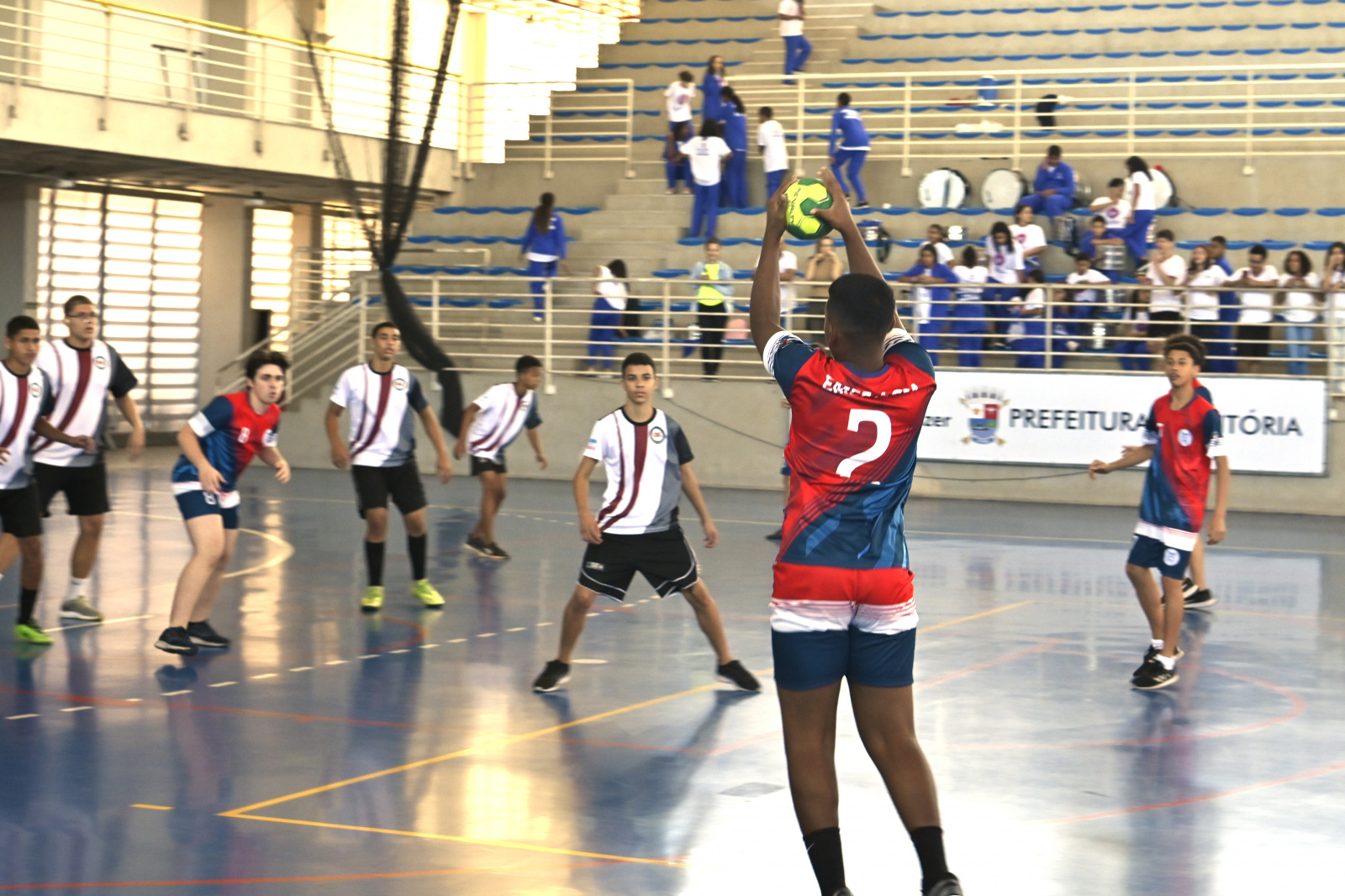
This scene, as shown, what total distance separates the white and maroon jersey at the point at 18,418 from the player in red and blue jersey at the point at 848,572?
610 cm

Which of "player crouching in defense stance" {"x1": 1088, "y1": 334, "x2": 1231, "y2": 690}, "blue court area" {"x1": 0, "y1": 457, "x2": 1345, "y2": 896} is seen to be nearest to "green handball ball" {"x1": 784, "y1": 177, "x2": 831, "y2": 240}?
"blue court area" {"x1": 0, "y1": 457, "x2": 1345, "y2": 896}

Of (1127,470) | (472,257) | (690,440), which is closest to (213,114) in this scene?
(472,257)

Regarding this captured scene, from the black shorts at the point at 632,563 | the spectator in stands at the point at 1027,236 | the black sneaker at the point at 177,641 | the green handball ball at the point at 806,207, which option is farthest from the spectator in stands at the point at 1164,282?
the green handball ball at the point at 806,207

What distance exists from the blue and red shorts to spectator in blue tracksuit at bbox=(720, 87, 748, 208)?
1995 cm

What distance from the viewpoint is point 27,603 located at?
9555mm

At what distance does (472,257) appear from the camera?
2470cm

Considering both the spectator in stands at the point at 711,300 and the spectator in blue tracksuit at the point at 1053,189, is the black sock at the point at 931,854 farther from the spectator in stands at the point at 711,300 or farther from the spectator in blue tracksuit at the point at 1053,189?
the spectator in blue tracksuit at the point at 1053,189

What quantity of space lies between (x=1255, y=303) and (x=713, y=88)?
8.78 meters

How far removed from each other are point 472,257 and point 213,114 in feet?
15.5

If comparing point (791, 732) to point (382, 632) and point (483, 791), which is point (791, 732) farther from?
point (382, 632)

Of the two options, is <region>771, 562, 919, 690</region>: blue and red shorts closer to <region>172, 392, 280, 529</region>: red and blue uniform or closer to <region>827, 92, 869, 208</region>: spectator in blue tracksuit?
<region>172, 392, 280, 529</region>: red and blue uniform

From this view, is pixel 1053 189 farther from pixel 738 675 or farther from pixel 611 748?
pixel 611 748

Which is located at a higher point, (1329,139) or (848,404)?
(1329,139)

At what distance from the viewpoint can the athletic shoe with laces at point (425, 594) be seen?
10984 millimetres
